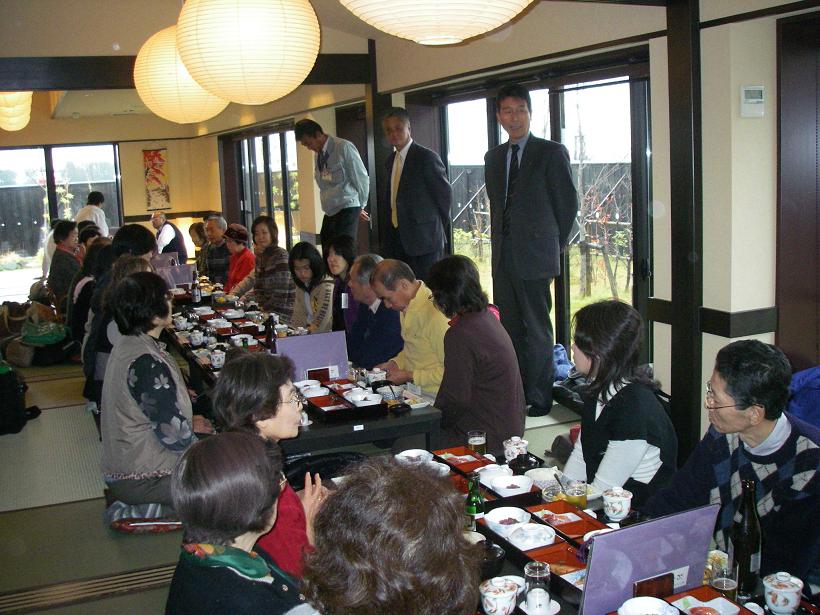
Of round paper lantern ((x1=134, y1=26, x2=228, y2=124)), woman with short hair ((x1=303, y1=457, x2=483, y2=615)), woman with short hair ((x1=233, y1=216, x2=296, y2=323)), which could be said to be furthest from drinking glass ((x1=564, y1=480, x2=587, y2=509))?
woman with short hair ((x1=233, y1=216, x2=296, y2=323))

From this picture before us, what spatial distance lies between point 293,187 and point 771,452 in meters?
9.02

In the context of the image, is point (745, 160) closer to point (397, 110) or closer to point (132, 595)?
point (397, 110)

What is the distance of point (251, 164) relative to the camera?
1253cm

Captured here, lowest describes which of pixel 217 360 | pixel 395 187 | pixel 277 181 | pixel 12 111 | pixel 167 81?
pixel 217 360

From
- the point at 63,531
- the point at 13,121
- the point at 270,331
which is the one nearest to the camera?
the point at 63,531

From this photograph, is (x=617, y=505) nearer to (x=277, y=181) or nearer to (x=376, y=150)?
(x=376, y=150)

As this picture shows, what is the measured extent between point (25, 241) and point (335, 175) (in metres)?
9.10

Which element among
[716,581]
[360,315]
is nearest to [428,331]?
[360,315]

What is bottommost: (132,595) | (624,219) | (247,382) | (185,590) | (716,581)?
(132,595)

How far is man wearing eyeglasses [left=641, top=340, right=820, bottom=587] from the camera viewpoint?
2213 millimetres

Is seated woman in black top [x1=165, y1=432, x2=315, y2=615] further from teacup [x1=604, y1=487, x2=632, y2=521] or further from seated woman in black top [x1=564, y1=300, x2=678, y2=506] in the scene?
seated woman in black top [x1=564, y1=300, x2=678, y2=506]

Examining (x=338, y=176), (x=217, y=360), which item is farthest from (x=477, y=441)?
(x=338, y=176)

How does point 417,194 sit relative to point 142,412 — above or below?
above

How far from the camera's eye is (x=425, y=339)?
4211mm
